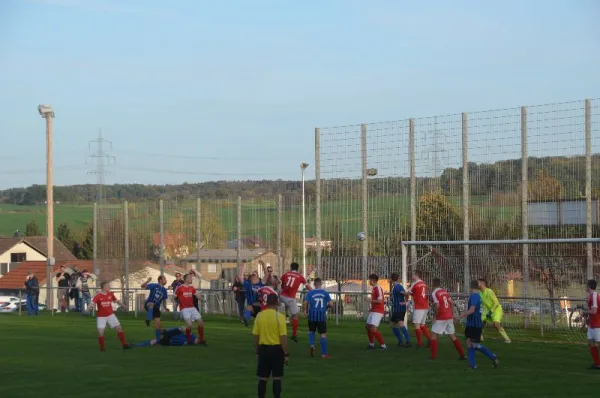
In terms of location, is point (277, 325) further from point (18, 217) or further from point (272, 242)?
point (18, 217)

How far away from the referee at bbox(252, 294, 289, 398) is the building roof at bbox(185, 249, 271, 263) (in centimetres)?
2422

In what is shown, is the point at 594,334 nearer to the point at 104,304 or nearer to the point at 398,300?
the point at 398,300

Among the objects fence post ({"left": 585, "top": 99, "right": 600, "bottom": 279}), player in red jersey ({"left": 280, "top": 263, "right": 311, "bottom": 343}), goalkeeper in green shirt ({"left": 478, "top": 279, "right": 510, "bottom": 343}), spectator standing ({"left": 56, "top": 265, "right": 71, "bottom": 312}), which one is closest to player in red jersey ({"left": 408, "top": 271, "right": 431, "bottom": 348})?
goalkeeper in green shirt ({"left": 478, "top": 279, "right": 510, "bottom": 343})

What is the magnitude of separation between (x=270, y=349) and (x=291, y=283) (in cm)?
1092

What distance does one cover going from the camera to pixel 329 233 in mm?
35031

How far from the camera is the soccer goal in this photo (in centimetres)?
2561

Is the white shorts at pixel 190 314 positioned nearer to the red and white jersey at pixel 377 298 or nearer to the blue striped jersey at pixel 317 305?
the blue striped jersey at pixel 317 305

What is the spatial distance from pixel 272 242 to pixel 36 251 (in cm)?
5673

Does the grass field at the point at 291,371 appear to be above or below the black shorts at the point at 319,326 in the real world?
below

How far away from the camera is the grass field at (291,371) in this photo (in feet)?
49.2

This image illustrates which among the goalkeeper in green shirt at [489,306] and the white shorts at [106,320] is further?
the goalkeeper in green shirt at [489,306]

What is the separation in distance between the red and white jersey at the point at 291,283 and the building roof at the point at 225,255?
13205 millimetres

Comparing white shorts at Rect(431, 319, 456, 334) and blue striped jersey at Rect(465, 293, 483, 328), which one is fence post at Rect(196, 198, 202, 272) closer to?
white shorts at Rect(431, 319, 456, 334)

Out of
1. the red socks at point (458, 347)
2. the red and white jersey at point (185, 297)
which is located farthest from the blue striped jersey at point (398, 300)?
the red and white jersey at point (185, 297)
